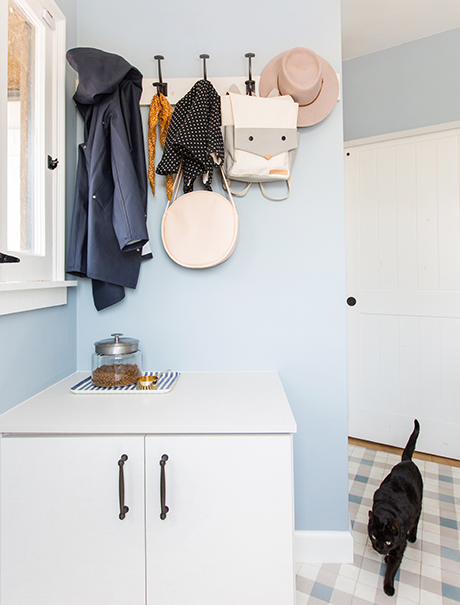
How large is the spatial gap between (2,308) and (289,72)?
48.6 inches

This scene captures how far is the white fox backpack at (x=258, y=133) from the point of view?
4.48 ft

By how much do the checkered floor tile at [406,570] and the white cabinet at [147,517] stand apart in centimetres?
52

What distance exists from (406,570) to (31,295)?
1.70 meters

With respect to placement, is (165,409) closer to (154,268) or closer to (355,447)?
(154,268)

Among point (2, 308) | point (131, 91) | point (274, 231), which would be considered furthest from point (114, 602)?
point (131, 91)

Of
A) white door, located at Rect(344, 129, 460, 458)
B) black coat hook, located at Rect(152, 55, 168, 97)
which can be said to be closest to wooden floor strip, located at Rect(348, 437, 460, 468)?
white door, located at Rect(344, 129, 460, 458)

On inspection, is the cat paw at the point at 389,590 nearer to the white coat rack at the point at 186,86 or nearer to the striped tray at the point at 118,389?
the striped tray at the point at 118,389

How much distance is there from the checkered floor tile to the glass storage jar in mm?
981

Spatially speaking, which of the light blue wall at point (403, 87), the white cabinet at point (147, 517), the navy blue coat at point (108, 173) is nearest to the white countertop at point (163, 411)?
the white cabinet at point (147, 517)

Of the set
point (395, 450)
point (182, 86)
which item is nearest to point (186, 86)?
point (182, 86)

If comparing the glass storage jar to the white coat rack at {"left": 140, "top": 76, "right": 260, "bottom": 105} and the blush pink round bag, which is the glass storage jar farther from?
the white coat rack at {"left": 140, "top": 76, "right": 260, "bottom": 105}

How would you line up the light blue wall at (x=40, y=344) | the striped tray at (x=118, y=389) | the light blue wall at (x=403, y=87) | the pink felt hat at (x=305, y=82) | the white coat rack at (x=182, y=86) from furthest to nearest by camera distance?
1. the light blue wall at (x=403, y=87)
2. the white coat rack at (x=182, y=86)
3. the pink felt hat at (x=305, y=82)
4. the striped tray at (x=118, y=389)
5. the light blue wall at (x=40, y=344)

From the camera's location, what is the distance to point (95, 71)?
130 cm

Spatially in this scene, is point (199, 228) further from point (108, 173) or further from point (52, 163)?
point (52, 163)
